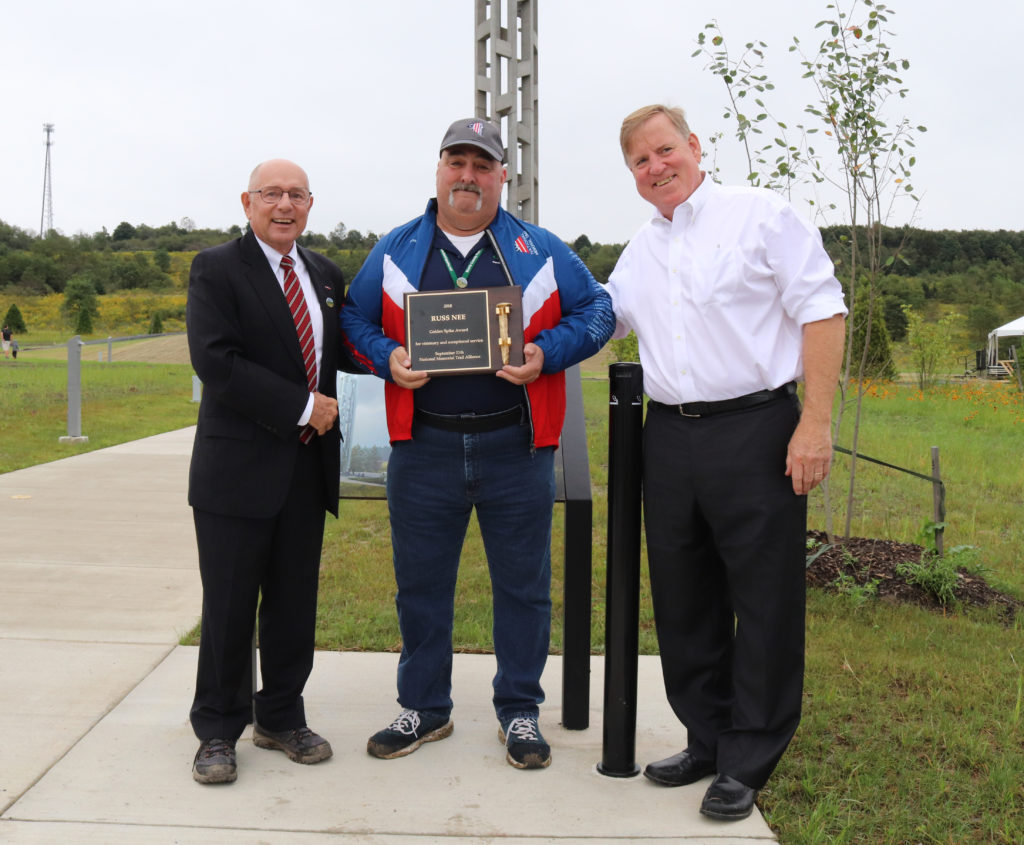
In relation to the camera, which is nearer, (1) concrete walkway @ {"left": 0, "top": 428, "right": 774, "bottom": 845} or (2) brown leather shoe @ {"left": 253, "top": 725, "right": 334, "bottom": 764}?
(1) concrete walkway @ {"left": 0, "top": 428, "right": 774, "bottom": 845}

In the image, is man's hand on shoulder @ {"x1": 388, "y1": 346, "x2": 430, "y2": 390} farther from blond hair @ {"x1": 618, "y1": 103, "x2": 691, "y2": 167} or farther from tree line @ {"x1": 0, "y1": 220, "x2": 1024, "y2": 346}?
tree line @ {"x1": 0, "y1": 220, "x2": 1024, "y2": 346}

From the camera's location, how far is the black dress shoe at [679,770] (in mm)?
3207

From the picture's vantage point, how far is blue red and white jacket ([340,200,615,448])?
3.25 metres

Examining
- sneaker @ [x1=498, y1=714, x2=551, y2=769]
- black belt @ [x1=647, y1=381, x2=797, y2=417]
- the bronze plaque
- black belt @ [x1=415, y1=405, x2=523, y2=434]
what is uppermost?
the bronze plaque

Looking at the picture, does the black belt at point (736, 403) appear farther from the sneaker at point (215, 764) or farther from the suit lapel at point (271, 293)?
the sneaker at point (215, 764)

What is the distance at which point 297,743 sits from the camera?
3.32m

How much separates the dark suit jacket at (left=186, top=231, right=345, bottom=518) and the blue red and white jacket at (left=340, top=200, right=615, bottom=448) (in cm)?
19

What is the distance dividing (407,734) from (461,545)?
2.27 feet

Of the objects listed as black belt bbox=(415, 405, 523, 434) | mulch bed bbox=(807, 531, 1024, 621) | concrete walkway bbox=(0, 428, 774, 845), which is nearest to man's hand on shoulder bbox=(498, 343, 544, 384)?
black belt bbox=(415, 405, 523, 434)

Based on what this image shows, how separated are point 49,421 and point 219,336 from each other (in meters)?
13.3

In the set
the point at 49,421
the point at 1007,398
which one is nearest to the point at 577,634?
the point at 49,421

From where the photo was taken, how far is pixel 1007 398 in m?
18.0

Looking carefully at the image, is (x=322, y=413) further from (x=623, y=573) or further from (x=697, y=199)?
(x=697, y=199)

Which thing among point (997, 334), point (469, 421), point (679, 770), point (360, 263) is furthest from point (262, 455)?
point (997, 334)
